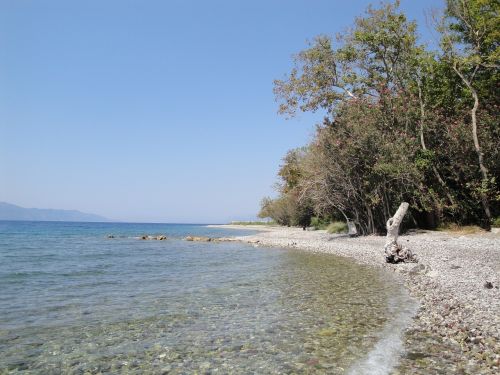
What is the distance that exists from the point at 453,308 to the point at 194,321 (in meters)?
6.00

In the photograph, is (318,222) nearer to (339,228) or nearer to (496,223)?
(339,228)

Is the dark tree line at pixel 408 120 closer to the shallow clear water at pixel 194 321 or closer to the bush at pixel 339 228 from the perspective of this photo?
the bush at pixel 339 228

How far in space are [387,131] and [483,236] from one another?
9995 mm

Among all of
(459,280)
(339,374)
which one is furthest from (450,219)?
(339,374)

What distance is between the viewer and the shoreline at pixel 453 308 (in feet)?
A: 20.6

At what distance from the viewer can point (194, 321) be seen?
29.7 ft

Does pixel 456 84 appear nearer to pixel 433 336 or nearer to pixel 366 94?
pixel 366 94

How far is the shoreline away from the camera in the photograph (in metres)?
6.29

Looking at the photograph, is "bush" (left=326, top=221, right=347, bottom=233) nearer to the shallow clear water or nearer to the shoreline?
the shoreline

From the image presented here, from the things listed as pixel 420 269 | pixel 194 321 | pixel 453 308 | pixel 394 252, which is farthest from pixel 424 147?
pixel 194 321

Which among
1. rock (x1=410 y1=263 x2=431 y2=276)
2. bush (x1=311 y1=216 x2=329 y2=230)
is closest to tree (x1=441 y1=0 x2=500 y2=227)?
rock (x1=410 y1=263 x2=431 y2=276)

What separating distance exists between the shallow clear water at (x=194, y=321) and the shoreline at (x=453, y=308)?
2.55ft

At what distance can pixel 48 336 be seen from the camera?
805 centimetres

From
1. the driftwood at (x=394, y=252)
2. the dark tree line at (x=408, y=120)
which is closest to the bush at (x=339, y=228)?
the dark tree line at (x=408, y=120)
